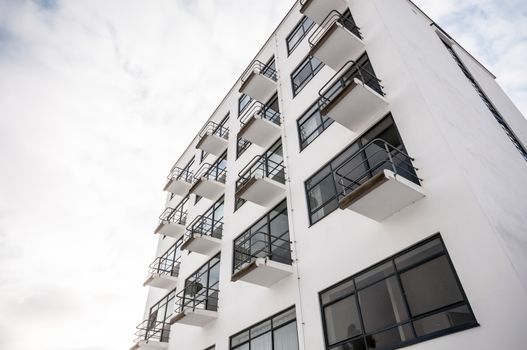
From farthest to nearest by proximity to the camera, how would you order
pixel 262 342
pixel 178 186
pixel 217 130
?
pixel 178 186 < pixel 217 130 < pixel 262 342

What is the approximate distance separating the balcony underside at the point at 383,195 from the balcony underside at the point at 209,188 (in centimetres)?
1074

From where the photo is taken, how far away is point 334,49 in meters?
12.6

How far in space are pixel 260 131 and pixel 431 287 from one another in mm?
10078

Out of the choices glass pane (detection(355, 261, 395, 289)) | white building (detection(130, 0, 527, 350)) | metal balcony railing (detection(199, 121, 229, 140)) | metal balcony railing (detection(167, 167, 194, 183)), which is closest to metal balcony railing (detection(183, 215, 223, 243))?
white building (detection(130, 0, 527, 350))

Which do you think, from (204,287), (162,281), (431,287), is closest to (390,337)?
(431,287)

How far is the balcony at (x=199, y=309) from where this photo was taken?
13.3m

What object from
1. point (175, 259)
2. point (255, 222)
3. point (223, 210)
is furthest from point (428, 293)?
point (175, 259)

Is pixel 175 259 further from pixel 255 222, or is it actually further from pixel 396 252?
pixel 396 252

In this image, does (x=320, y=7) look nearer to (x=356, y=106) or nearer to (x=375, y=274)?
(x=356, y=106)

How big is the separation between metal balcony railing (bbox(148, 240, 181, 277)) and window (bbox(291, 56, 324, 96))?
12.2 metres

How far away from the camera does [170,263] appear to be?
22.7 meters

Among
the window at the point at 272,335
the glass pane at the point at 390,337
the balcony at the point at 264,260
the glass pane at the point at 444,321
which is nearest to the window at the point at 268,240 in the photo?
the balcony at the point at 264,260

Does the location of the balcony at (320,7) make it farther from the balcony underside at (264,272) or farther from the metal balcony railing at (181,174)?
the metal balcony railing at (181,174)

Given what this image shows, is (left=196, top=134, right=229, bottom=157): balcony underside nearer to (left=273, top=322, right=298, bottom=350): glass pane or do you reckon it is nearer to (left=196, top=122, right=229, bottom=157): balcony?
(left=196, top=122, right=229, bottom=157): balcony
